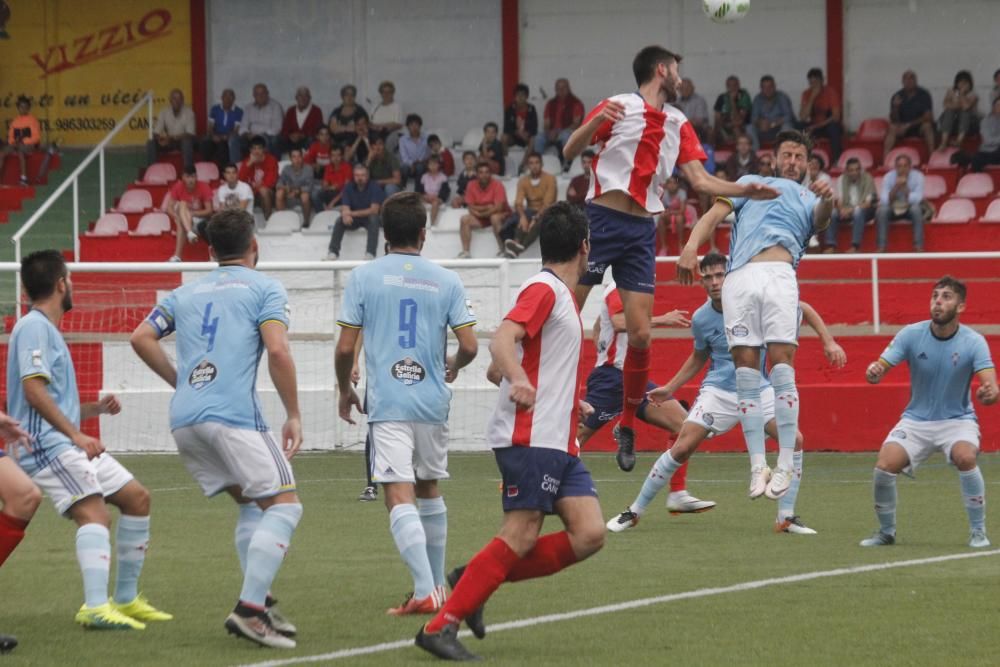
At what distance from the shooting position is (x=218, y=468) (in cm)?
673

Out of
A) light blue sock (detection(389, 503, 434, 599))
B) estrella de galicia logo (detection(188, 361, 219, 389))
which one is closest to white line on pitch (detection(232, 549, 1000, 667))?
light blue sock (detection(389, 503, 434, 599))

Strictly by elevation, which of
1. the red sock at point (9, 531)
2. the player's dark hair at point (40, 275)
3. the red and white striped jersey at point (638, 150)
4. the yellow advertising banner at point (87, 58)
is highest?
the yellow advertising banner at point (87, 58)

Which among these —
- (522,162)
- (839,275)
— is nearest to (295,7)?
(522,162)

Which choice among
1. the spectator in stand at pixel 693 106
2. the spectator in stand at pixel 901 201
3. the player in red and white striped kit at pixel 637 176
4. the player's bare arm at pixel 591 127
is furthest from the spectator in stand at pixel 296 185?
the player's bare arm at pixel 591 127

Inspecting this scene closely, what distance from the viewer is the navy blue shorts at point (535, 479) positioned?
614cm

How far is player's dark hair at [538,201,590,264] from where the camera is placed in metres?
6.39

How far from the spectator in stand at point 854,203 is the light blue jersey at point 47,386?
1494 cm

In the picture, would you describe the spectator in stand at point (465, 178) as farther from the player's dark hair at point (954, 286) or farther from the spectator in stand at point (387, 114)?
the player's dark hair at point (954, 286)

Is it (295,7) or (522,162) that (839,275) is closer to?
(522,162)

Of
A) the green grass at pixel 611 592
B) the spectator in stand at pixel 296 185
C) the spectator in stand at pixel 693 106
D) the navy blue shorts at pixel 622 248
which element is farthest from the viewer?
the spectator in stand at pixel 693 106

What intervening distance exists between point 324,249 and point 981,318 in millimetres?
9657

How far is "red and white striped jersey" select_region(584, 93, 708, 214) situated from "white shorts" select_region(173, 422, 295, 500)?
3.67 m

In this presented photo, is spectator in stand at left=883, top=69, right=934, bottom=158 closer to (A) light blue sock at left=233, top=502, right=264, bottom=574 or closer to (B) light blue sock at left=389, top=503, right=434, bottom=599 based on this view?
(B) light blue sock at left=389, top=503, right=434, bottom=599

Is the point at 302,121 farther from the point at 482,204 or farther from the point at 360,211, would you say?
the point at 482,204
